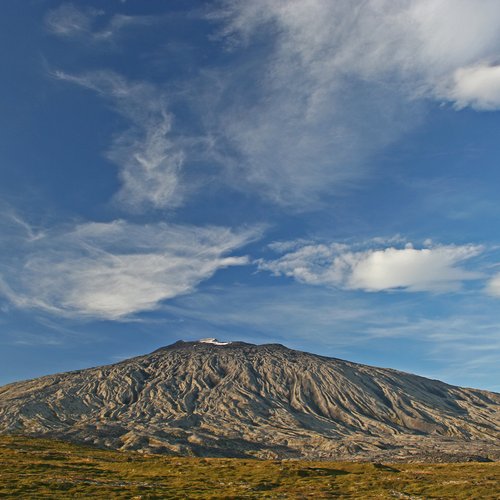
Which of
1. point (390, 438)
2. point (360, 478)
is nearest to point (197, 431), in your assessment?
point (390, 438)

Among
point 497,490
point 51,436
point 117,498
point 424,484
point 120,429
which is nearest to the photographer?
point 117,498

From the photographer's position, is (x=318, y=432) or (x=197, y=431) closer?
(x=197, y=431)

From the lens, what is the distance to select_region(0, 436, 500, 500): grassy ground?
50719mm

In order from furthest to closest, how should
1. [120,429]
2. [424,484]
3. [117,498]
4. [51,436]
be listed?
[120,429], [51,436], [424,484], [117,498]

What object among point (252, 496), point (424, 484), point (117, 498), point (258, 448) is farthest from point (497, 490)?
point (258, 448)

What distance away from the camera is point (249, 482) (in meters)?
63.4

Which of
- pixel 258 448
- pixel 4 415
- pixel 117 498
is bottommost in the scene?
pixel 117 498

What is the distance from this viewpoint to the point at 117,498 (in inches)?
1807

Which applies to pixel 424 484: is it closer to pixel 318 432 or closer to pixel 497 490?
pixel 497 490

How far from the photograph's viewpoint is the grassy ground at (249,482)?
50719mm

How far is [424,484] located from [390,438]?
11991 centimetres

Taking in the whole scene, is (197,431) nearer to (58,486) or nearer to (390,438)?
(390,438)

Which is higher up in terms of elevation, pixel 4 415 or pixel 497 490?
pixel 4 415

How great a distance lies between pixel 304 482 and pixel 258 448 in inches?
3726
